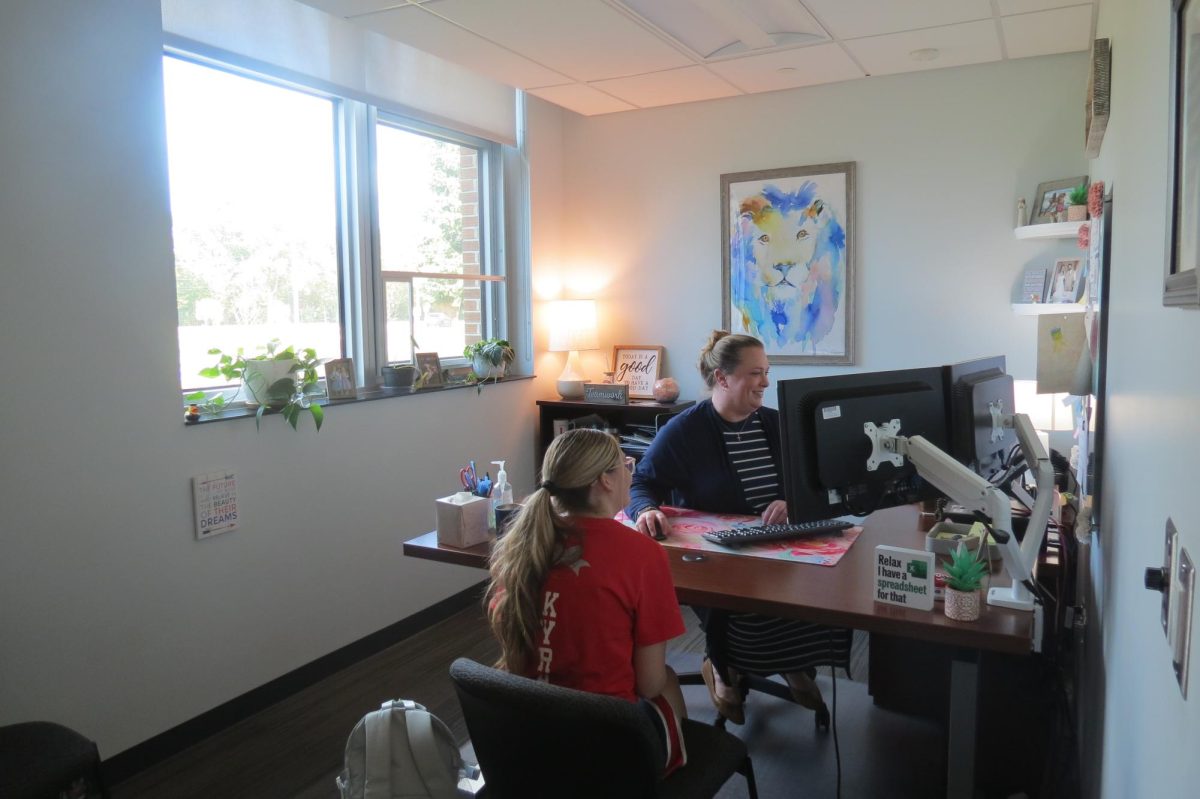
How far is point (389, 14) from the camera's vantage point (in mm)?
2949

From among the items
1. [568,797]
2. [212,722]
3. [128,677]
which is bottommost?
[212,722]

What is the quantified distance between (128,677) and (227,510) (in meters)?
0.58

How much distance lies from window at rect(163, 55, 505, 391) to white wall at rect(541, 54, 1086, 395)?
671mm

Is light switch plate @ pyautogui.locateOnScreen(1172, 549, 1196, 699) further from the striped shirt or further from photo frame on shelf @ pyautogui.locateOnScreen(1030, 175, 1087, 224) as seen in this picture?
photo frame on shelf @ pyautogui.locateOnScreen(1030, 175, 1087, 224)

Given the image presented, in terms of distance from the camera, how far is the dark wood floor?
2516mm

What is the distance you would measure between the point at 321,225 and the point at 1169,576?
3.21 metres

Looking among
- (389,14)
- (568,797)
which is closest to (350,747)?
(568,797)

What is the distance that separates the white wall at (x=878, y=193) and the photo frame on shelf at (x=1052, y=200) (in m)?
0.05

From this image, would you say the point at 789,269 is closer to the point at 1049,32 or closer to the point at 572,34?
the point at 1049,32

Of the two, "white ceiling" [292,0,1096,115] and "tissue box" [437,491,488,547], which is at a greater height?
"white ceiling" [292,0,1096,115]

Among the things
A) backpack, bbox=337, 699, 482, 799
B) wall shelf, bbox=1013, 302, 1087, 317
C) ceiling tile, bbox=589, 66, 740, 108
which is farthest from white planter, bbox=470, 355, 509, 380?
wall shelf, bbox=1013, 302, 1087, 317

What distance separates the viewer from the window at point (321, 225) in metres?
2.95

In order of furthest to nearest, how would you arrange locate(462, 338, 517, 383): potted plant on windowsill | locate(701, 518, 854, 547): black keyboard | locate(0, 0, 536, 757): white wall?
locate(462, 338, 517, 383): potted plant on windowsill
locate(0, 0, 536, 757): white wall
locate(701, 518, 854, 547): black keyboard

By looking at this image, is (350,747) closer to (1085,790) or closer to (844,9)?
(1085,790)
